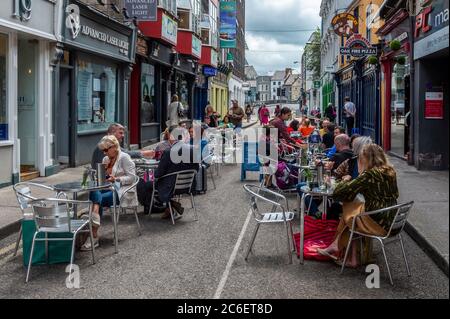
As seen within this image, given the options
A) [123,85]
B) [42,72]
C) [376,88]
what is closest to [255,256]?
[42,72]

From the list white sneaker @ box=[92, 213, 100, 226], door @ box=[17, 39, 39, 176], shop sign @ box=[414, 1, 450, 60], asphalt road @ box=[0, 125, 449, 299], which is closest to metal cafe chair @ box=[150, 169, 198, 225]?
asphalt road @ box=[0, 125, 449, 299]

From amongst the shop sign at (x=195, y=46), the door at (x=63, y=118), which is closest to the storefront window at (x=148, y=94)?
the shop sign at (x=195, y=46)

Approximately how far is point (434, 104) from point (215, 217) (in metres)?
7.49

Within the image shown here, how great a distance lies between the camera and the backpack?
408 inches

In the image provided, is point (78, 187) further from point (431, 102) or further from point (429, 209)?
point (431, 102)

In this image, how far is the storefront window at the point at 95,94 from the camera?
15383 mm

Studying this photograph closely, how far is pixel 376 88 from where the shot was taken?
2092cm

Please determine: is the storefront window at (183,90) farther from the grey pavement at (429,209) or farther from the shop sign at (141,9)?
Answer: the grey pavement at (429,209)

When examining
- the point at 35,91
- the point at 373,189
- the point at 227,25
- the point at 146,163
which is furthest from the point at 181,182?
the point at 227,25

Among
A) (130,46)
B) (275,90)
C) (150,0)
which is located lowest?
(130,46)

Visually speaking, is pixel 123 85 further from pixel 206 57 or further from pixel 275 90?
pixel 275 90

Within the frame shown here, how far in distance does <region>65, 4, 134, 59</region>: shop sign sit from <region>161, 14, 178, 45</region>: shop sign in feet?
8.17

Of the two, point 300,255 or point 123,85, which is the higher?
point 123,85
